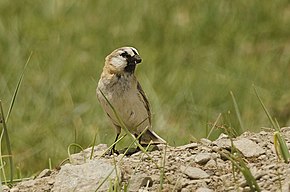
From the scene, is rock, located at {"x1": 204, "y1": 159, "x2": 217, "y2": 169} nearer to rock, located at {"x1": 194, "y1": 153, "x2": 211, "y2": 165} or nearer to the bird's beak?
rock, located at {"x1": 194, "y1": 153, "x2": 211, "y2": 165}

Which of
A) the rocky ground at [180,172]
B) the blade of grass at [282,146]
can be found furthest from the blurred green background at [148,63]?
the blade of grass at [282,146]

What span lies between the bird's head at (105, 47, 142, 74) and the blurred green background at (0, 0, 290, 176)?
1162mm

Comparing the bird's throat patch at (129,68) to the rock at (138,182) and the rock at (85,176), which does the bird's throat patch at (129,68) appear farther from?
the rock at (138,182)

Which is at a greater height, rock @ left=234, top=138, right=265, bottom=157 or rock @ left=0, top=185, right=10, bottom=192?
rock @ left=0, top=185, right=10, bottom=192

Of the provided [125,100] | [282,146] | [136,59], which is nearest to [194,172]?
[282,146]

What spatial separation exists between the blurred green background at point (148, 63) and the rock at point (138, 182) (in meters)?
2.73

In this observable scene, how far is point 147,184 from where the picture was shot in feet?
17.7

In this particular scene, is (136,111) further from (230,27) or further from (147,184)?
(230,27)

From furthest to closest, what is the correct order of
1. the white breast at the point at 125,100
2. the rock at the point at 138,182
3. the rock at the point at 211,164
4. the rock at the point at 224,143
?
1. the white breast at the point at 125,100
2. the rock at the point at 224,143
3. the rock at the point at 211,164
4. the rock at the point at 138,182

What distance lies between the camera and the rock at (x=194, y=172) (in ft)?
17.8

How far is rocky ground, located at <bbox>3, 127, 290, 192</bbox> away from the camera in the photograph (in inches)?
206

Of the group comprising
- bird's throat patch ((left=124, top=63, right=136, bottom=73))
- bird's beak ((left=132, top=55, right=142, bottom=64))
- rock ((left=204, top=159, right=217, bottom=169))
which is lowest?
rock ((left=204, top=159, right=217, bottom=169))

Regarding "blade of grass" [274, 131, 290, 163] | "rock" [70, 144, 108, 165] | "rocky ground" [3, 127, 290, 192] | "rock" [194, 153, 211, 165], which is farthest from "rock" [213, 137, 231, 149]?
"rock" [70, 144, 108, 165]

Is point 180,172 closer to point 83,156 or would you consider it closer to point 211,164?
point 211,164
